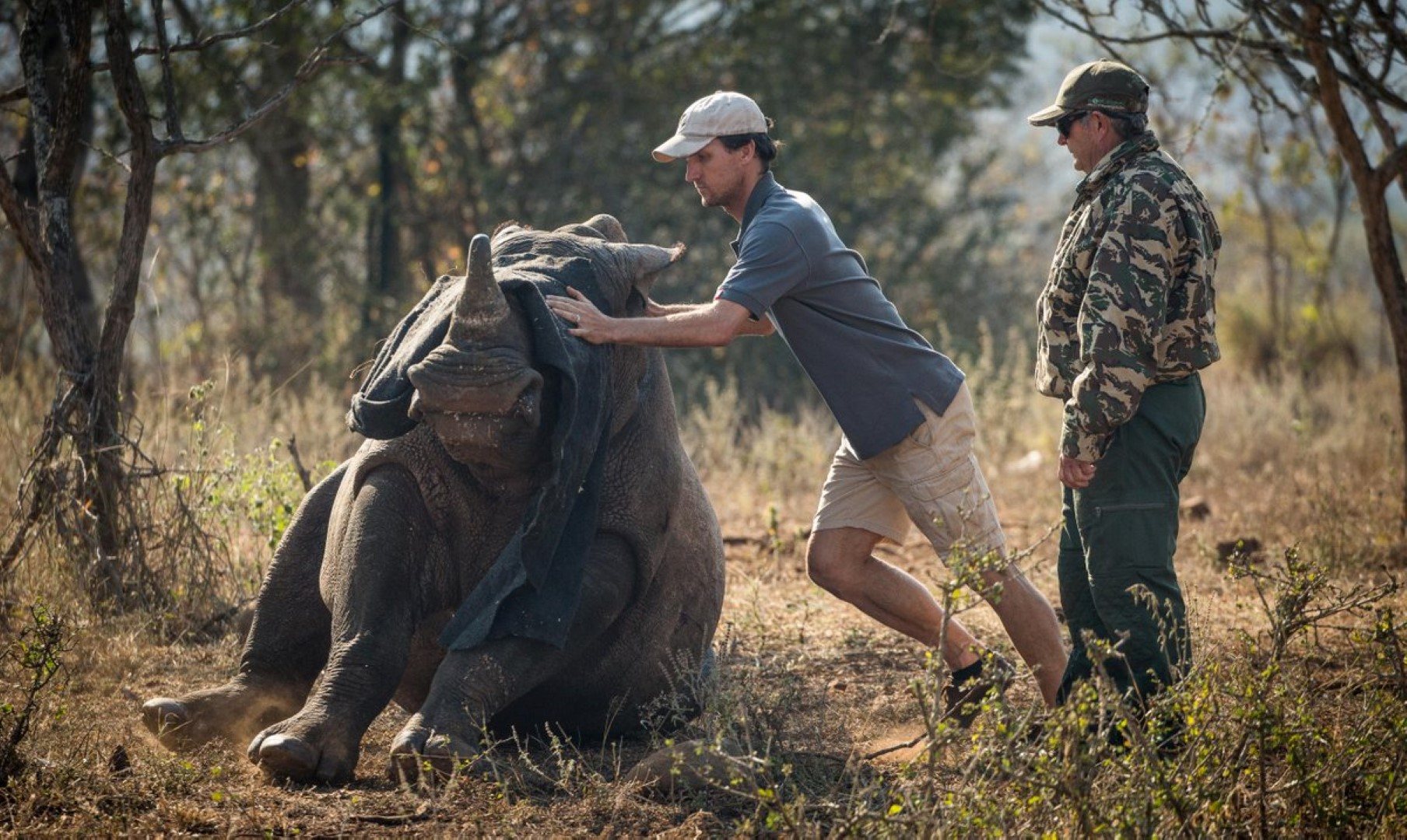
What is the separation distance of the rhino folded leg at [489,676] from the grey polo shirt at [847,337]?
880mm

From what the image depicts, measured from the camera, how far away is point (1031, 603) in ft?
16.4

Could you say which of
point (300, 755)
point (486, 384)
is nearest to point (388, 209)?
point (300, 755)

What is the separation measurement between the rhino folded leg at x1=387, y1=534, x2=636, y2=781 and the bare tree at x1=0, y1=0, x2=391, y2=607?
2.52m

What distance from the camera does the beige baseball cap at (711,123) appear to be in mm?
5035

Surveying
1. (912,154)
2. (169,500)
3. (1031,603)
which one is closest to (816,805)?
(1031,603)

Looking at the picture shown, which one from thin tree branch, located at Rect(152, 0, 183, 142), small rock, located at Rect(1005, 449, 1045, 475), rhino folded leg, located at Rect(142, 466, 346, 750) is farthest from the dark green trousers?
small rock, located at Rect(1005, 449, 1045, 475)

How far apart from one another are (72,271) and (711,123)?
3.03 m

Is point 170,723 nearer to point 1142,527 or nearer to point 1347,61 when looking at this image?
point 1142,527

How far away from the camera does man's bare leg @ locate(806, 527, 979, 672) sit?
5.31 m

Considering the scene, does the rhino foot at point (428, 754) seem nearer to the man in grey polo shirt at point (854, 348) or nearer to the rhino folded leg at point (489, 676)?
the rhino folded leg at point (489, 676)

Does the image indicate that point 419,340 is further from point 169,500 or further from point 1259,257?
point 1259,257

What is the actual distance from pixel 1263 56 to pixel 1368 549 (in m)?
2.50

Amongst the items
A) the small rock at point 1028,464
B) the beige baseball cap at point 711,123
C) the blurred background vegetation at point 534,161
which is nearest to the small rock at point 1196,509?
the small rock at point 1028,464

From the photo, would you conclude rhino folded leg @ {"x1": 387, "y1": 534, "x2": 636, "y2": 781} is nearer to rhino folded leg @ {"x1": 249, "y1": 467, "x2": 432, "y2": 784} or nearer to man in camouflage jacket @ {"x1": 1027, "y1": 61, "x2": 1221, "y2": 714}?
rhino folded leg @ {"x1": 249, "y1": 467, "x2": 432, "y2": 784}
